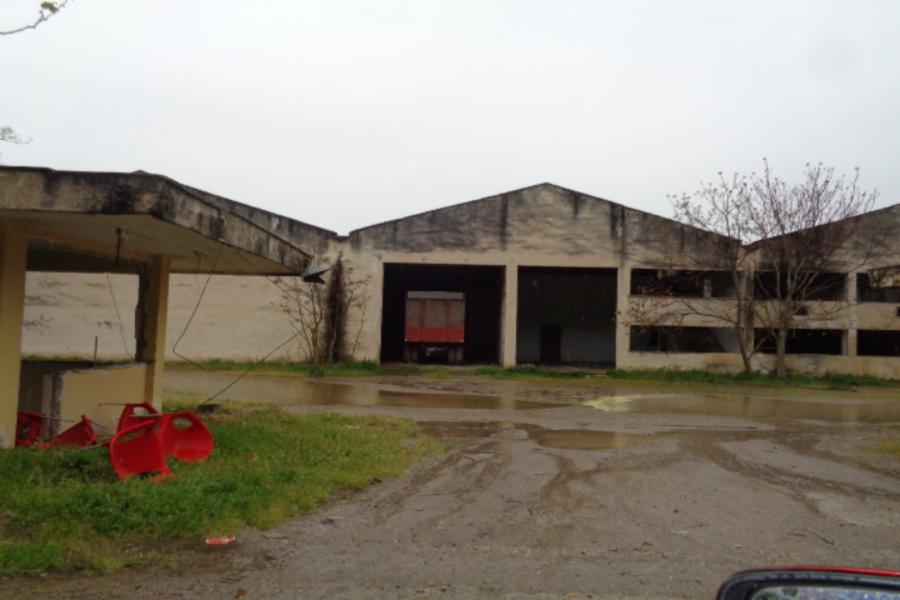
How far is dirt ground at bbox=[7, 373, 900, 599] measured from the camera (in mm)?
4648

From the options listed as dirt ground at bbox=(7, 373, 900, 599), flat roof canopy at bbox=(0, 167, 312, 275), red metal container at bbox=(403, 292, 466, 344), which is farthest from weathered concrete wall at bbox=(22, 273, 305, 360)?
dirt ground at bbox=(7, 373, 900, 599)

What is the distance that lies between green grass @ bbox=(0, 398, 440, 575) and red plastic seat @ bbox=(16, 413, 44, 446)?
1.14 metres

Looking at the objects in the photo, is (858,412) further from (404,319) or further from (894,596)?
(404,319)

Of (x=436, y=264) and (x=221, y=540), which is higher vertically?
(x=436, y=264)

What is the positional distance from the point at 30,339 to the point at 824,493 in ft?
85.5

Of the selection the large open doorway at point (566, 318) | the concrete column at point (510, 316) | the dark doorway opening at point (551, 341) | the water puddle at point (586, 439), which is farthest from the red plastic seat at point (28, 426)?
the dark doorway opening at point (551, 341)

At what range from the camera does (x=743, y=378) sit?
24.0 m

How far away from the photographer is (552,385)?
2117 cm

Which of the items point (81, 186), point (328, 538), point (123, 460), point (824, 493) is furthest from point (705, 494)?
point (81, 186)

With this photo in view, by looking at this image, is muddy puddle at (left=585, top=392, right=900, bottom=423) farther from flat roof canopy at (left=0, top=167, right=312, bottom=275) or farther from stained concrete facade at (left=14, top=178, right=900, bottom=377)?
flat roof canopy at (left=0, top=167, right=312, bottom=275)

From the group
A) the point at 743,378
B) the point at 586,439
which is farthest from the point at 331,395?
the point at 743,378

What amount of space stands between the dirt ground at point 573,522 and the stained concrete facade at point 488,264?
1278 cm

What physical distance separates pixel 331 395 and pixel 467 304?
18.5 metres

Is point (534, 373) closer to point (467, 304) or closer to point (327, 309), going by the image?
point (327, 309)
